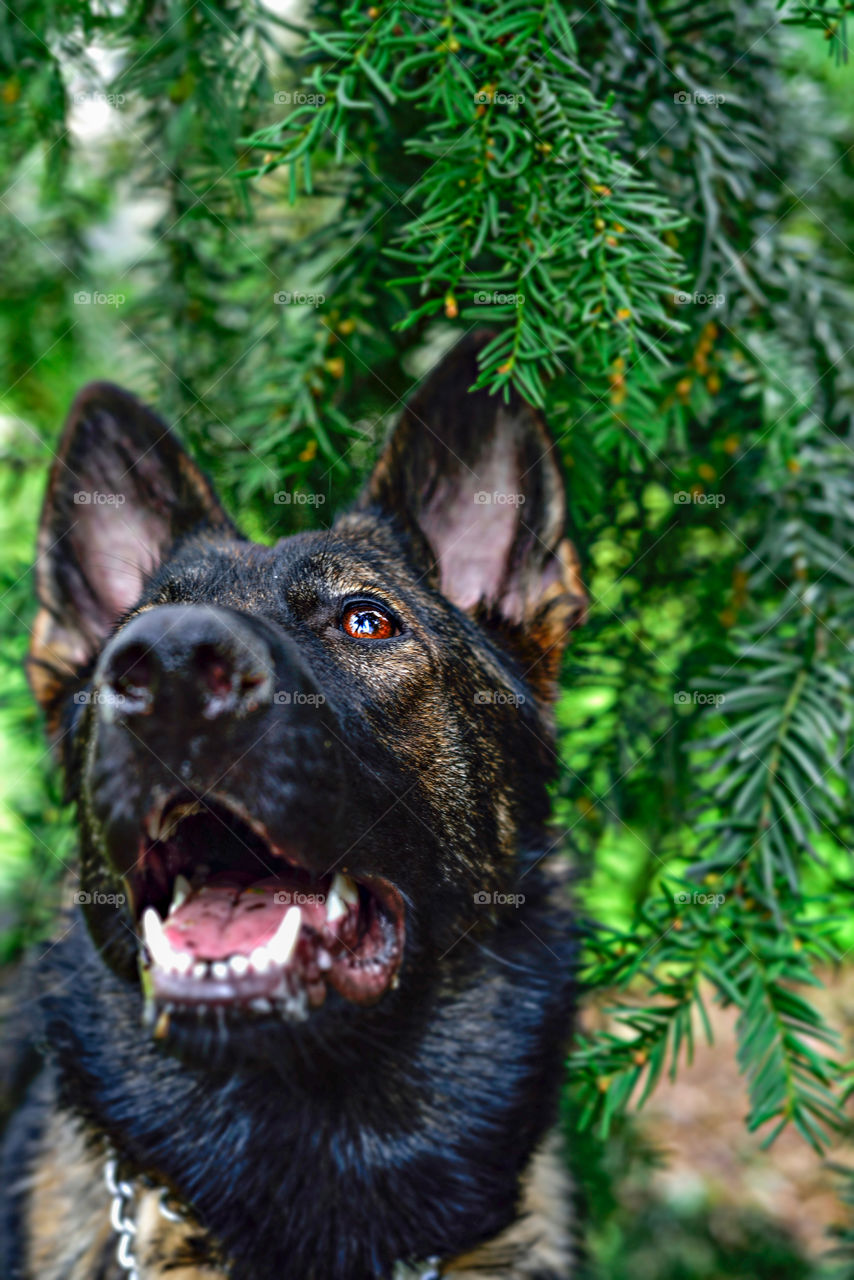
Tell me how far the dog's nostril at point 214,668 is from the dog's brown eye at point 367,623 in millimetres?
518

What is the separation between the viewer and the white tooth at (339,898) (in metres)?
1.86

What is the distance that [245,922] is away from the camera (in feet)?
5.79

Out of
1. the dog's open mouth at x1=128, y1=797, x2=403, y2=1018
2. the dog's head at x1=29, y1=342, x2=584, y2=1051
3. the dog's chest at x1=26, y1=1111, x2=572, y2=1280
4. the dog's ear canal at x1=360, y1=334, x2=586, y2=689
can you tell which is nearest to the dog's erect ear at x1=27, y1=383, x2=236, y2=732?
the dog's head at x1=29, y1=342, x2=584, y2=1051

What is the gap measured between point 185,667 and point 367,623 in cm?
60

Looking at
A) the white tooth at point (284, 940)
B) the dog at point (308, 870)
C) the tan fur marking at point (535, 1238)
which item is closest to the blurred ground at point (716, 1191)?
the tan fur marking at point (535, 1238)

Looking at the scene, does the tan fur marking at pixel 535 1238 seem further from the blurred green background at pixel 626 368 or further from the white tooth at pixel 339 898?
the white tooth at pixel 339 898

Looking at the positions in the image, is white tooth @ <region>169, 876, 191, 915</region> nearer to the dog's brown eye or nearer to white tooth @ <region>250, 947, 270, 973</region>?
white tooth @ <region>250, 947, 270, 973</region>

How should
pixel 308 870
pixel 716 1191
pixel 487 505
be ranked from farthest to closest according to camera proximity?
pixel 716 1191 → pixel 487 505 → pixel 308 870

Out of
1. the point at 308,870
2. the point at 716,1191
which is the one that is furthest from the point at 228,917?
the point at 716,1191

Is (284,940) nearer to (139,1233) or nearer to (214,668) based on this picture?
(214,668)

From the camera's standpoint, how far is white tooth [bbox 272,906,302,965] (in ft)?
5.57

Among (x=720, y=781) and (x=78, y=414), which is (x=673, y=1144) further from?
(x=78, y=414)

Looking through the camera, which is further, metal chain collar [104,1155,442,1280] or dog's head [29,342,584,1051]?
metal chain collar [104,1155,442,1280]

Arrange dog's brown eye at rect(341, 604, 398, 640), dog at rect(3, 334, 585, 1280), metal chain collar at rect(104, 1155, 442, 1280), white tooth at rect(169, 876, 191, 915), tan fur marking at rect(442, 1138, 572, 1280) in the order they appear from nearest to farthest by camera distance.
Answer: dog at rect(3, 334, 585, 1280) → white tooth at rect(169, 876, 191, 915) → dog's brown eye at rect(341, 604, 398, 640) → metal chain collar at rect(104, 1155, 442, 1280) → tan fur marking at rect(442, 1138, 572, 1280)
